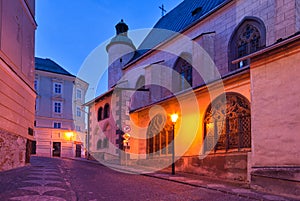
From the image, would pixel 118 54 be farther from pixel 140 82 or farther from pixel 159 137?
pixel 159 137

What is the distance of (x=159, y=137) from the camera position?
61.2 ft

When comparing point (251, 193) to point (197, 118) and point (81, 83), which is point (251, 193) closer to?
point (197, 118)

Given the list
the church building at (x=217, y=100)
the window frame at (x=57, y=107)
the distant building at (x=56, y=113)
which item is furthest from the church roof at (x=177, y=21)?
the window frame at (x=57, y=107)

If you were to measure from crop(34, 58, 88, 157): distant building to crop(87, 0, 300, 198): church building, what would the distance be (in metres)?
13.6

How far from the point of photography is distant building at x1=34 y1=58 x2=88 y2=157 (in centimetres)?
4112

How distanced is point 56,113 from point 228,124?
34312 millimetres

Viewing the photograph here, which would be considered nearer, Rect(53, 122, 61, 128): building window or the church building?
the church building

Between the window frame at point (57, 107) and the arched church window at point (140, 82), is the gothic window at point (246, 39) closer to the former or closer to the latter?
the arched church window at point (140, 82)

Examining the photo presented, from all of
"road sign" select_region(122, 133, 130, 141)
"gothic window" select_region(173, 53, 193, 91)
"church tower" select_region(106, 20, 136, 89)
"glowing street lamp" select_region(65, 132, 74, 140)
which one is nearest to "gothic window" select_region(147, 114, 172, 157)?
"road sign" select_region(122, 133, 130, 141)

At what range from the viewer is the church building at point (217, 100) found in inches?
364

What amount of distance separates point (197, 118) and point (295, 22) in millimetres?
6258

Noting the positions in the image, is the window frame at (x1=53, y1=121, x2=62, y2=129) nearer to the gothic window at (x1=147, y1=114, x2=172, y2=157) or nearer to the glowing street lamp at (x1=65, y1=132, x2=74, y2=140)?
the glowing street lamp at (x1=65, y1=132, x2=74, y2=140)

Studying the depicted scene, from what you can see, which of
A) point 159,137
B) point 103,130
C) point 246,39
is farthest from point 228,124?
point 103,130

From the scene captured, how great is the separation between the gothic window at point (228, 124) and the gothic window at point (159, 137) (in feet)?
12.7
